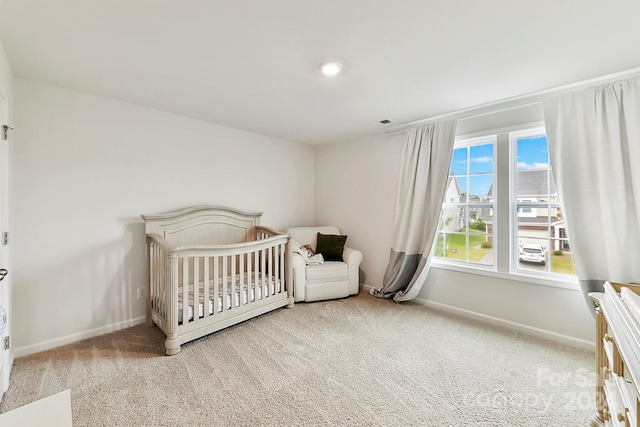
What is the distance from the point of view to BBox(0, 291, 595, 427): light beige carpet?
155 cm

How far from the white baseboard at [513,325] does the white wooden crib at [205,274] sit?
176 centimetres

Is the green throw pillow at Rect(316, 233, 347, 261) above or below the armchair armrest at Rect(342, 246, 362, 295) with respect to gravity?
above

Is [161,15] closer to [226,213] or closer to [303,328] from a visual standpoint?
[226,213]

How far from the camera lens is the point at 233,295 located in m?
2.64

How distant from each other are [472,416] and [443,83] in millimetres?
2358

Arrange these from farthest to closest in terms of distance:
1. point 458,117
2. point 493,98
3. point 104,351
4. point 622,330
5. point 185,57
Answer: point 458,117 → point 493,98 → point 104,351 → point 185,57 → point 622,330

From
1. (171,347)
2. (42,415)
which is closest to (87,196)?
(171,347)

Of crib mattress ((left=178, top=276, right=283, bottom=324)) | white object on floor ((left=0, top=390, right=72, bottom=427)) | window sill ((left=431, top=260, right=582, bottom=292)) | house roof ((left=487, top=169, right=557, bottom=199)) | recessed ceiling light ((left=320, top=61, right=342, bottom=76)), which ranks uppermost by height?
recessed ceiling light ((left=320, top=61, right=342, bottom=76))

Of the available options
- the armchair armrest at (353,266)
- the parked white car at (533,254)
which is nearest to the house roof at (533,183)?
the parked white car at (533,254)

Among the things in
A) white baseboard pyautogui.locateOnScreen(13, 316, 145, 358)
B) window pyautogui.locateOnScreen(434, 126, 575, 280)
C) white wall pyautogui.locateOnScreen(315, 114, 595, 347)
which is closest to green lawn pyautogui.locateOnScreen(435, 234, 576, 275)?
window pyautogui.locateOnScreen(434, 126, 575, 280)

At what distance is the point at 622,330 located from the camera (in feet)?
3.48

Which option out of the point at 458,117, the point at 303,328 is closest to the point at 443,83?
the point at 458,117

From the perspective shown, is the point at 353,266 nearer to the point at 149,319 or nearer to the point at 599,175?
the point at 149,319

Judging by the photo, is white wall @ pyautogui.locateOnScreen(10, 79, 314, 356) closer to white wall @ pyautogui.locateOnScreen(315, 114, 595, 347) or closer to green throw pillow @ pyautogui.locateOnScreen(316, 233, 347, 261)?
green throw pillow @ pyautogui.locateOnScreen(316, 233, 347, 261)
